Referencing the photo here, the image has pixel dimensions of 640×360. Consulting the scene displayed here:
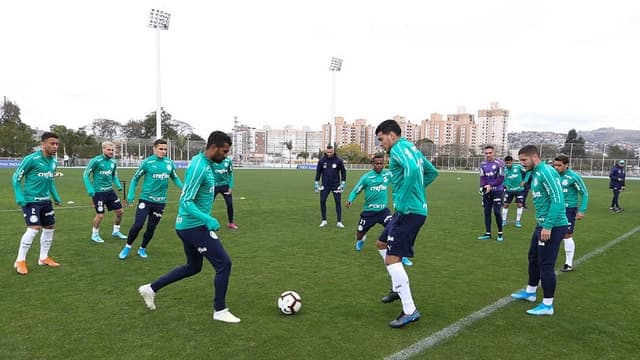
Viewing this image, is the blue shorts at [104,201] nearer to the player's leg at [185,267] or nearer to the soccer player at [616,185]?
the player's leg at [185,267]

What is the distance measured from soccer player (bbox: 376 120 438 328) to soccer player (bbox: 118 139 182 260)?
14.9 feet

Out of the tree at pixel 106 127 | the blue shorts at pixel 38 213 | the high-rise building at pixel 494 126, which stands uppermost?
the high-rise building at pixel 494 126

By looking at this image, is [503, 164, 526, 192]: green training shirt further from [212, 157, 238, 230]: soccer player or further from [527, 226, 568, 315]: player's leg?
[212, 157, 238, 230]: soccer player

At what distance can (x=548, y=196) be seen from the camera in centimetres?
529

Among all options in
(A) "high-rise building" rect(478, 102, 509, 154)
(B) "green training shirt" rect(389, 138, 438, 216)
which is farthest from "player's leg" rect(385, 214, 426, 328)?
(A) "high-rise building" rect(478, 102, 509, 154)

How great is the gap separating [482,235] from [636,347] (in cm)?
664

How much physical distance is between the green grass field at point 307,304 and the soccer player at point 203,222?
49 cm

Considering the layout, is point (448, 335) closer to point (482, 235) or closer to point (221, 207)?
point (482, 235)

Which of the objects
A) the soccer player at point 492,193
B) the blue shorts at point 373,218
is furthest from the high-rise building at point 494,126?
the blue shorts at point 373,218

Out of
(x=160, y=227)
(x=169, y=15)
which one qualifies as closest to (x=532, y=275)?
(x=160, y=227)

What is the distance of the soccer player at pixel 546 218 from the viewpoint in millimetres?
5133

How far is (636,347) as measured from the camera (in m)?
4.34

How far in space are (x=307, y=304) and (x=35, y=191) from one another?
4808 mm

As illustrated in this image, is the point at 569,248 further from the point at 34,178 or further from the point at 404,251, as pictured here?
the point at 34,178
